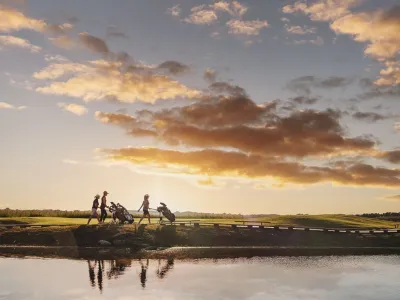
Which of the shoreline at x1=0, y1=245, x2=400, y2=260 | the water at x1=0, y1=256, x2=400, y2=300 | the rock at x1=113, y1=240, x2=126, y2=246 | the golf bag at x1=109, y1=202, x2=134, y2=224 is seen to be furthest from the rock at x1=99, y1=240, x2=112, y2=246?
the water at x1=0, y1=256, x2=400, y2=300

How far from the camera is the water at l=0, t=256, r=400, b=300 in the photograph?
893 inches

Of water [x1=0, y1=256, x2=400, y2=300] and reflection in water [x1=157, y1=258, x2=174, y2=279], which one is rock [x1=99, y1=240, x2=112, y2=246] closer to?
water [x1=0, y1=256, x2=400, y2=300]

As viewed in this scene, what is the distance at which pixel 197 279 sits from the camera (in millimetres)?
26391

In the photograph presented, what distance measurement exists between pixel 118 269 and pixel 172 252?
1067 centimetres

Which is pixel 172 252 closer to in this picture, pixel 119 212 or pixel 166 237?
pixel 166 237

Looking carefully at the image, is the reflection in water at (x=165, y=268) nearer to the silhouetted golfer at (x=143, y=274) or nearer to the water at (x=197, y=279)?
the water at (x=197, y=279)

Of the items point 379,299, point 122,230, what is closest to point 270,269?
point 379,299

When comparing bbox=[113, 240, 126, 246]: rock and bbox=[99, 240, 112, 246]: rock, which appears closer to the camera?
bbox=[113, 240, 126, 246]: rock

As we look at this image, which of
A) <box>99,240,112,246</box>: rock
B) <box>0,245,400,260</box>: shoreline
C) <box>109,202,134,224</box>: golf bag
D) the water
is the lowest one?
the water

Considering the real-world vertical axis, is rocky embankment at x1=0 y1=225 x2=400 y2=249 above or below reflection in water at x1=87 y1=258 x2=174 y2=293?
above

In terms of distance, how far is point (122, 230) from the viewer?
45.8m

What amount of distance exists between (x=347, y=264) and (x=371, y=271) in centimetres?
363

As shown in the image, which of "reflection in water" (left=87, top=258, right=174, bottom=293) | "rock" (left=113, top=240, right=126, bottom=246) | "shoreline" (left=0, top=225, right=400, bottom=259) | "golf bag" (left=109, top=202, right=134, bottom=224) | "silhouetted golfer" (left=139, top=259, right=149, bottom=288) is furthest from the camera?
"golf bag" (left=109, top=202, right=134, bottom=224)

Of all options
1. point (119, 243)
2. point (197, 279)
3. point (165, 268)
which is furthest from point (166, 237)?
point (197, 279)
